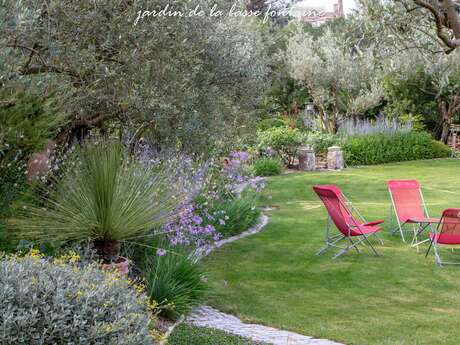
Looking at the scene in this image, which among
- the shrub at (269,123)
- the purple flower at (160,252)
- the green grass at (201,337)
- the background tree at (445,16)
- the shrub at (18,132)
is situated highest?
the background tree at (445,16)

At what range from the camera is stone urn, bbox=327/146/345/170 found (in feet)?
60.7

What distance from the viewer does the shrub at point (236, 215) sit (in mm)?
9102

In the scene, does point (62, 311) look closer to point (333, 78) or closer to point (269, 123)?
point (333, 78)

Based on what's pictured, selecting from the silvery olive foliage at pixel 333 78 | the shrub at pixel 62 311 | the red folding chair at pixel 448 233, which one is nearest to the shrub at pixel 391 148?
the silvery olive foliage at pixel 333 78

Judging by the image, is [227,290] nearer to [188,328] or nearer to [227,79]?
[188,328]

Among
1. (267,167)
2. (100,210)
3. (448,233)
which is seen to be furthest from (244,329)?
(267,167)

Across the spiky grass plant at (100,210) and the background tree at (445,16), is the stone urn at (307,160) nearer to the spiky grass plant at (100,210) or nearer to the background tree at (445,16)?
the background tree at (445,16)

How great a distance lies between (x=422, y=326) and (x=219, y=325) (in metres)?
1.82

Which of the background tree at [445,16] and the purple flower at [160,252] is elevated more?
the background tree at [445,16]

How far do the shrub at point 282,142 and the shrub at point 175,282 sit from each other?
1255 cm

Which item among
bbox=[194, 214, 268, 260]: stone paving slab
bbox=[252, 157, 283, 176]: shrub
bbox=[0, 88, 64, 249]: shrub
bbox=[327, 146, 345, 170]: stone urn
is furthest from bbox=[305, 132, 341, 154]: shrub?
bbox=[0, 88, 64, 249]: shrub

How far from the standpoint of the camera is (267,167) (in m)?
16.9

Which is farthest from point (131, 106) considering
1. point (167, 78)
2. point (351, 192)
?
point (351, 192)

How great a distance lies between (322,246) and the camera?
27.9ft
